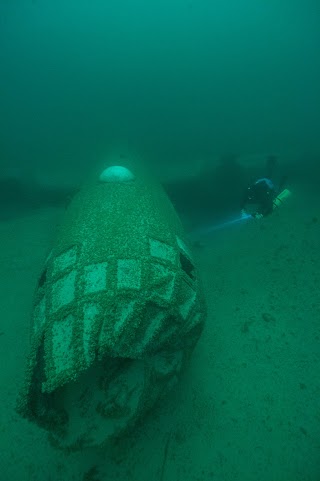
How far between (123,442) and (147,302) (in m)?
2.17

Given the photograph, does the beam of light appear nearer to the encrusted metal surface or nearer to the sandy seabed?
the sandy seabed

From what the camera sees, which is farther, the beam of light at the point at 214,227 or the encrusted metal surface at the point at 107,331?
the beam of light at the point at 214,227

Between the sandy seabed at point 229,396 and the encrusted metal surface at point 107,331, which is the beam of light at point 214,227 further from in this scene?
the encrusted metal surface at point 107,331

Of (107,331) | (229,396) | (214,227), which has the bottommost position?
(229,396)

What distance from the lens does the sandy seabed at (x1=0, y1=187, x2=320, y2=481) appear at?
3.34 metres

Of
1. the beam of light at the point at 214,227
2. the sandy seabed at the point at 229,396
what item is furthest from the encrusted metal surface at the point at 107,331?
the beam of light at the point at 214,227

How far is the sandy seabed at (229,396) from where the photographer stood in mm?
3344

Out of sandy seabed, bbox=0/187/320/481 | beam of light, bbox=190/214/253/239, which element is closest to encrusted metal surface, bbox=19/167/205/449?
sandy seabed, bbox=0/187/320/481

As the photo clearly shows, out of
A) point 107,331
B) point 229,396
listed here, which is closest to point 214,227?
point 229,396

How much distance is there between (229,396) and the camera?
398 centimetres

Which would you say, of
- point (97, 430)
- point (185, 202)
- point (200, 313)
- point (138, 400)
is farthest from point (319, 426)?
point (185, 202)

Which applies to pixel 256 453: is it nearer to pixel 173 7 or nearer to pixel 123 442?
pixel 123 442

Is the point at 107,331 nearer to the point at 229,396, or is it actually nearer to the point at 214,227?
the point at 229,396

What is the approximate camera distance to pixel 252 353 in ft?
14.9
